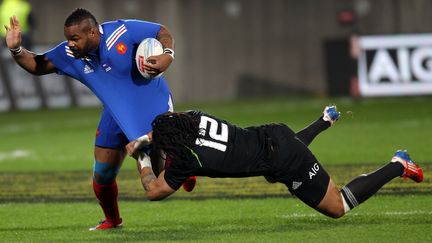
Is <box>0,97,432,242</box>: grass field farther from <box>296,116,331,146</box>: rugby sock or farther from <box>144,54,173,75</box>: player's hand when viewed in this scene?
<box>144,54,173,75</box>: player's hand

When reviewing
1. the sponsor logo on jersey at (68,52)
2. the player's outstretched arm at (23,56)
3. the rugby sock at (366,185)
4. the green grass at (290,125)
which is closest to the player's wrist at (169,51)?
the sponsor logo on jersey at (68,52)

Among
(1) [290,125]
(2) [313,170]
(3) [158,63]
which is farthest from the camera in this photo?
(1) [290,125]

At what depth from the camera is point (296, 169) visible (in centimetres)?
851

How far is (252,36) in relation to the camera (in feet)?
88.6

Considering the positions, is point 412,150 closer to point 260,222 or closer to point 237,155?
point 260,222

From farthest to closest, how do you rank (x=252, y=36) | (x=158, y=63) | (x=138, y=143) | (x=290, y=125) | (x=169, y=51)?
Answer: (x=252, y=36), (x=290, y=125), (x=169, y=51), (x=158, y=63), (x=138, y=143)

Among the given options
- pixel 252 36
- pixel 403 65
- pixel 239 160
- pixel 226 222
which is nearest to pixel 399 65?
pixel 403 65

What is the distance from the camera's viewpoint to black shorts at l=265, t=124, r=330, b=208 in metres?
8.49

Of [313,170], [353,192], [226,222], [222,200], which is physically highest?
[313,170]

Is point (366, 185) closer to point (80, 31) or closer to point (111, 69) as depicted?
point (111, 69)

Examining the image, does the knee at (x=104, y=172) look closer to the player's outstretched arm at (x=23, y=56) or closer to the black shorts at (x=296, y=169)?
the player's outstretched arm at (x=23, y=56)

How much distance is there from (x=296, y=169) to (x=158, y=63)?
1.34 meters

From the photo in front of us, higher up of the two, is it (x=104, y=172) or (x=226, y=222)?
(x=104, y=172)

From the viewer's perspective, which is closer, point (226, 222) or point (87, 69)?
point (87, 69)
